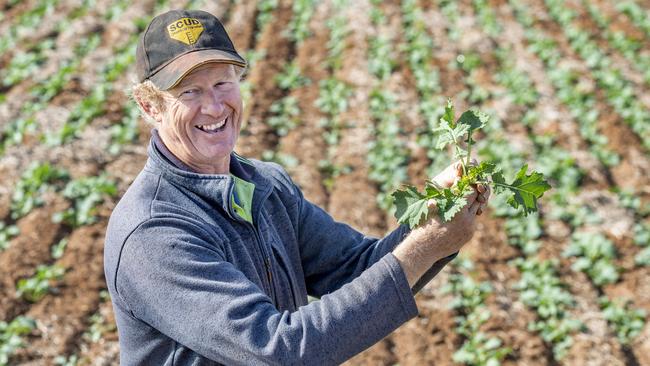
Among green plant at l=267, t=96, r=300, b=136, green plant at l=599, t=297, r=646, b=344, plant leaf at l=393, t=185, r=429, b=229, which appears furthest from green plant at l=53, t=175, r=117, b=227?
plant leaf at l=393, t=185, r=429, b=229

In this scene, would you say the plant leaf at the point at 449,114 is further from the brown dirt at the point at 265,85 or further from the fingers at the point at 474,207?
the brown dirt at the point at 265,85

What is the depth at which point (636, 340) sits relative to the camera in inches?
199

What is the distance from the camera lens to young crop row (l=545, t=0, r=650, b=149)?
7824 millimetres

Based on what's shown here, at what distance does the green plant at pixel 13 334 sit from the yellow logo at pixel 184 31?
3.27 metres

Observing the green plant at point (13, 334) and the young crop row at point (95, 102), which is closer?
the green plant at point (13, 334)

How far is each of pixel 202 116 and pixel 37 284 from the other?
3529 mm

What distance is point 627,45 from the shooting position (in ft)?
31.9

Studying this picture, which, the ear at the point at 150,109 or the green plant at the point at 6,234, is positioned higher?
the ear at the point at 150,109

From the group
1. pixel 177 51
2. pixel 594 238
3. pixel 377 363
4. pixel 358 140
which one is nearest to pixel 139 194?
pixel 177 51

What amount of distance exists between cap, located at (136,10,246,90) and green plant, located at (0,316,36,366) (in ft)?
10.3

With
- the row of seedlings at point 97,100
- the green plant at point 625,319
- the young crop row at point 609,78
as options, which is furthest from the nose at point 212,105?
the young crop row at point 609,78

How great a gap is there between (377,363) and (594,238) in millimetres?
2097

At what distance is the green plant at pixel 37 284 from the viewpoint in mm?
5355

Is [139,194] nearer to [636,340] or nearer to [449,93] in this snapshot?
[636,340]
